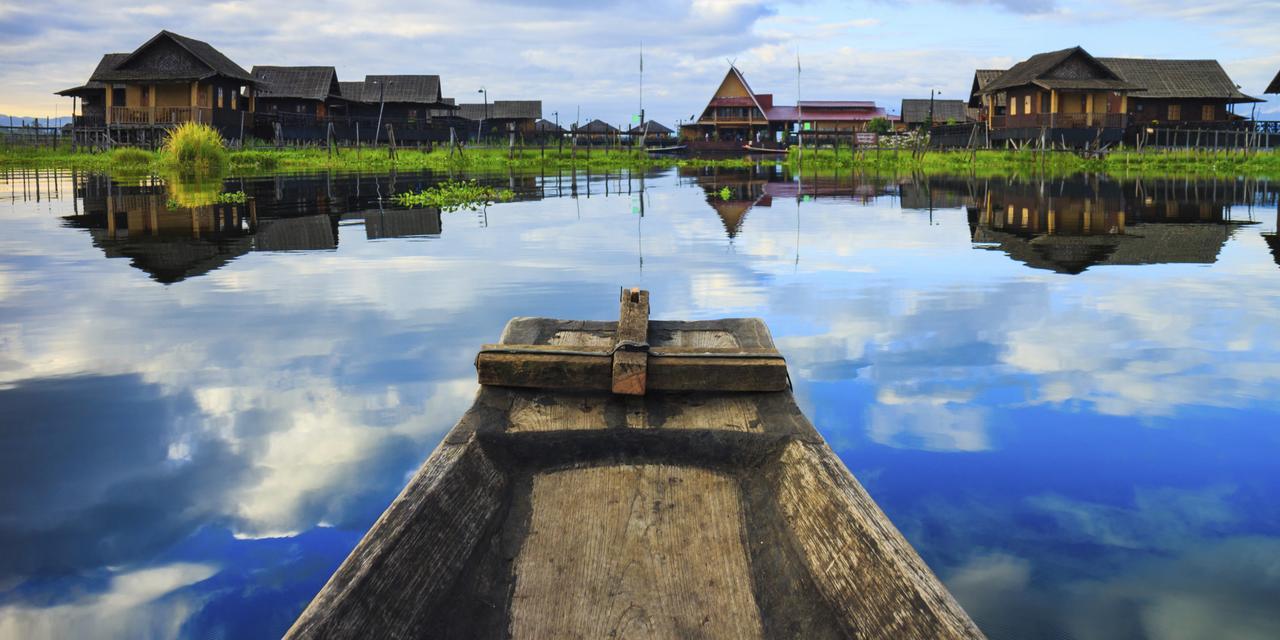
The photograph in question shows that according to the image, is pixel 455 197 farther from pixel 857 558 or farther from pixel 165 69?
pixel 165 69

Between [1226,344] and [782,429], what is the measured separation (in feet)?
20.9

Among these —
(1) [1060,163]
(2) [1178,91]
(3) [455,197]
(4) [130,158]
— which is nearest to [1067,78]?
(1) [1060,163]

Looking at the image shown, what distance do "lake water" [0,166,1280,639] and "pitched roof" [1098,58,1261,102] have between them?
4347 cm

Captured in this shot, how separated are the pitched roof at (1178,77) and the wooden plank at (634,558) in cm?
5747

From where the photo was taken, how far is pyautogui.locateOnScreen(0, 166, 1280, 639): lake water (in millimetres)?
4191

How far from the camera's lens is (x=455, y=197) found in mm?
24125

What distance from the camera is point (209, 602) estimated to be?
4.00 meters

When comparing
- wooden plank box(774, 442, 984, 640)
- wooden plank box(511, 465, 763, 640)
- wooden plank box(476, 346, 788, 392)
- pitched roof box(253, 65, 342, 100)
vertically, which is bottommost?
wooden plank box(511, 465, 763, 640)

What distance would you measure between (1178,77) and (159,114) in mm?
53263

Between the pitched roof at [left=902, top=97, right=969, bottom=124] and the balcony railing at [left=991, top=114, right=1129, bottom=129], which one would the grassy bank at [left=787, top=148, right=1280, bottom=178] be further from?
the pitched roof at [left=902, top=97, right=969, bottom=124]

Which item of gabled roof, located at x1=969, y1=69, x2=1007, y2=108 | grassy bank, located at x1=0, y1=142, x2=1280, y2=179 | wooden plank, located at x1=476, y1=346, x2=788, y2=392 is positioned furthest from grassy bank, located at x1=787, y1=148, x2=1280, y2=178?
wooden plank, located at x1=476, y1=346, x2=788, y2=392

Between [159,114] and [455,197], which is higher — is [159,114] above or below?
above

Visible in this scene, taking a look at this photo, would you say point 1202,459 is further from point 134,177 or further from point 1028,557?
point 134,177

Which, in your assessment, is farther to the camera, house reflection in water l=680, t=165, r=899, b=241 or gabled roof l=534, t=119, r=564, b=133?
gabled roof l=534, t=119, r=564, b=133
